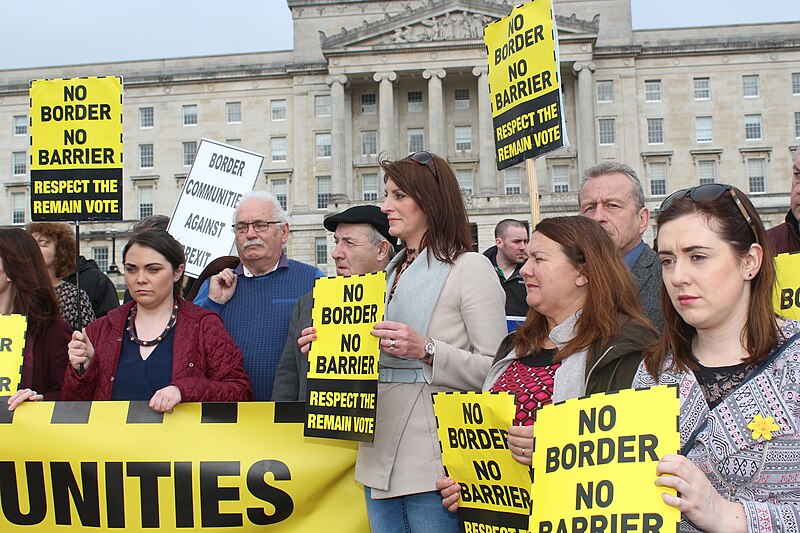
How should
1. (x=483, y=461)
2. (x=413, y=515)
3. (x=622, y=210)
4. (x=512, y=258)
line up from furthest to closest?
(x=512, y=258), (x=622, y=210), (x=413, y=515), (x=483, y=461)

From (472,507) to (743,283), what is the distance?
1587mm

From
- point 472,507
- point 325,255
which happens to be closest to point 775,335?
point 472,507

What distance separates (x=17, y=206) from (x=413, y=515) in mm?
62175

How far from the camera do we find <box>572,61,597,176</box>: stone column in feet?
173

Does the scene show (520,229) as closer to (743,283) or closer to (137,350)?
(137,350)

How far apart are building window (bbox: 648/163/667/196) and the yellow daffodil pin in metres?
53.8

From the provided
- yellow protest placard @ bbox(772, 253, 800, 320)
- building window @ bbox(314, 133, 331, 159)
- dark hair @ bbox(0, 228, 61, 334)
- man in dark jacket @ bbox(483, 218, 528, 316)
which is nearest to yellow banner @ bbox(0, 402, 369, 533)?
dark hair @ bbox(0, 228, 61, 334)

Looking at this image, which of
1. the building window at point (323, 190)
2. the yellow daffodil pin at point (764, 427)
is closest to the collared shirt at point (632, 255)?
the yellow daffodil pin at point (764, 427)

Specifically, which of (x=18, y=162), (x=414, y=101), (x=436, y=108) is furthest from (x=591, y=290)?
(x=18, y=162)

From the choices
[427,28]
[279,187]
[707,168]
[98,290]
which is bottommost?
[98,290]

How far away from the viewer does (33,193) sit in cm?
622

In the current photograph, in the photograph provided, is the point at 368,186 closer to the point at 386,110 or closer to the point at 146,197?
the point at 386,110

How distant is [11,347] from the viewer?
4.85m

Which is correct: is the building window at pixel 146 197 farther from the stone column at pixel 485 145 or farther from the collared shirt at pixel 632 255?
the collared shirt at pixel 632 255
